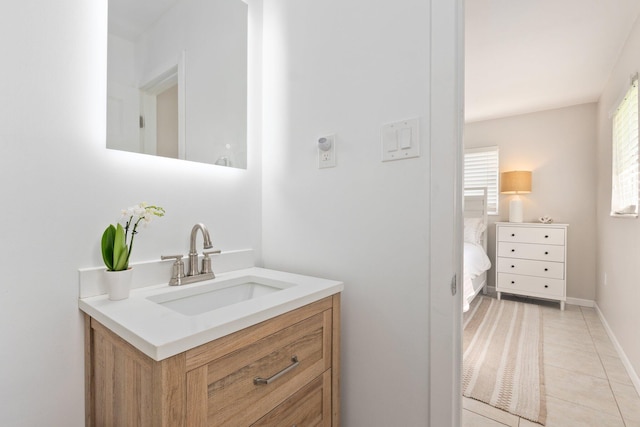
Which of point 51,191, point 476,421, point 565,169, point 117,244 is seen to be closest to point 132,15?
point 51,191

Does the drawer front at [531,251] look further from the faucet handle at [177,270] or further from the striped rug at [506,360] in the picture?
the faucet handle at [177,270]

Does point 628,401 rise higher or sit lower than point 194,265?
lower

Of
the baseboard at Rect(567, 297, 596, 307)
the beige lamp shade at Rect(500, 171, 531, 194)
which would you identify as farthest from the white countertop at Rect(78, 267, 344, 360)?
the baseboard at Rect(567, 297, 596, 307)

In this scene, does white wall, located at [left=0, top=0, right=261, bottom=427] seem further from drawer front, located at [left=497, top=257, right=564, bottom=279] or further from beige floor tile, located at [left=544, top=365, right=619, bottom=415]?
drawer front, located at [left=497, top=257, right=564, bottom=279]

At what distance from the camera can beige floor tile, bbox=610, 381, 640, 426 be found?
5.12ft

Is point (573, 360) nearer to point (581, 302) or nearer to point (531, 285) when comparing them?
point (531, 285)

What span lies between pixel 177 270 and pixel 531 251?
3774mm

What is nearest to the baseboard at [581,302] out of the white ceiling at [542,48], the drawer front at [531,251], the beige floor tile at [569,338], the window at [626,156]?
the drawer front at [531,251]

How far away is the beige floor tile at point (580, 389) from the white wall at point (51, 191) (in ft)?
7.89

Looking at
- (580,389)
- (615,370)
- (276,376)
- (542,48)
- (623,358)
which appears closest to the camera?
(276,376)

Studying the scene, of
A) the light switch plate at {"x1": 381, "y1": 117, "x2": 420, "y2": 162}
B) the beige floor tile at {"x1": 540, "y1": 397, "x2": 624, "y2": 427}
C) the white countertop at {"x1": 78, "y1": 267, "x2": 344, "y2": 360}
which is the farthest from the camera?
the beige floor tile at {"x1": 540, "y1": 397, "x2": 624, "y2": 427}

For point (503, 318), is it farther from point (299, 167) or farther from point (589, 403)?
point (299, 167)

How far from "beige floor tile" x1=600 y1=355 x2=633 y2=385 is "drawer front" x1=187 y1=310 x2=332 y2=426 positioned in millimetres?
2202

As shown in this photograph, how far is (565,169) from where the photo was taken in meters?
3.49
